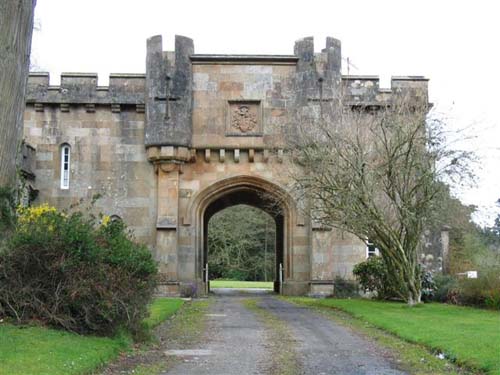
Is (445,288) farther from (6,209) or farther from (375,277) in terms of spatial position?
(6,209)

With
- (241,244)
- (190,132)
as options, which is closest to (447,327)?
(190,132)

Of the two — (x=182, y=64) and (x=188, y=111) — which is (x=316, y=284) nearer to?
(x=188, y=111)

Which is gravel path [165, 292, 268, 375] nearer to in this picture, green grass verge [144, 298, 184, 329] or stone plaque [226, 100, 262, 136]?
green grass verge [144, 298, 184, 329]

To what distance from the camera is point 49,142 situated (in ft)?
77.1

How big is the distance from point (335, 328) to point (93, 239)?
17.3 ft

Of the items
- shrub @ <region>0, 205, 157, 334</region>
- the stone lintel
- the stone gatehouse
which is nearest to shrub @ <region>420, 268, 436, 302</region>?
the stone gatehouse

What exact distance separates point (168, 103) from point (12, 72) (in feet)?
44.1

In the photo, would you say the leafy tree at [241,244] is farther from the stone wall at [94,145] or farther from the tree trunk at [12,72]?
the tree trunk at [12,72]

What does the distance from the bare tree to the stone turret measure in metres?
5.73

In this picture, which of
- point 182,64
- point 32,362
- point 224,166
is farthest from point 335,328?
point 182,64

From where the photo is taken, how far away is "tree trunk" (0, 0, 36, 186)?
947cm

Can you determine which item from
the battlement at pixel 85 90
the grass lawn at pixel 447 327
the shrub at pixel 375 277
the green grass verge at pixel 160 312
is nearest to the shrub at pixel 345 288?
the shrub at pixel 375 277

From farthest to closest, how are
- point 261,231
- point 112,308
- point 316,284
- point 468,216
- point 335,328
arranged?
point 261,231
point 316,284
point 468,216
point 335,328
point 112,308

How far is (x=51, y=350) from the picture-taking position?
8250mm
